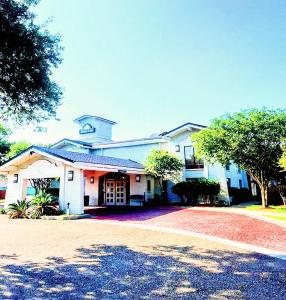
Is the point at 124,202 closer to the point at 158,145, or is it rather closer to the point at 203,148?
the point at 158,145

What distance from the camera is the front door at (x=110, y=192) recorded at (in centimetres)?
2627

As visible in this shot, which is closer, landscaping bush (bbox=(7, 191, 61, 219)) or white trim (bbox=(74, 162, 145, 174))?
landscaping bush (bbox=(7, 191, 61, 219))

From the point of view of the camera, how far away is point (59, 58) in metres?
10.2

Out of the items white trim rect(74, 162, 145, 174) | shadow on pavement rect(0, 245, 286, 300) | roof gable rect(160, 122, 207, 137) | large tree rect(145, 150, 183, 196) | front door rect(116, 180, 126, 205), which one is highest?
roof gable rect(160, 122, 207, 137)

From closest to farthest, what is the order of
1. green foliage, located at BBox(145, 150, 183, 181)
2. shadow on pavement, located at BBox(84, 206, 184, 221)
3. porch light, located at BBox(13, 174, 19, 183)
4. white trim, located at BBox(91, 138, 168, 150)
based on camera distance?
shadow on pavement, located at BBox(84, 206, 184, 221), porch light, located at BBox(13, 174, 19, 183), green foliage, located at BBox(145, 150, 183, 181), white trim, located at BBox(91, 138, 168, 150)

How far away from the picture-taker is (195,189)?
75.3ft

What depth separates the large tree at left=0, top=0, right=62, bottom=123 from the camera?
8523 millimetres

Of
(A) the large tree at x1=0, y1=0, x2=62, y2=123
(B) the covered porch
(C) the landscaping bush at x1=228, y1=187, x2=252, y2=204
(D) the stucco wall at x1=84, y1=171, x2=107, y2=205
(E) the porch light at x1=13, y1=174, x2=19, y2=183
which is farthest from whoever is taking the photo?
(D) the stucco wall at x1=84, y1=171, x2=107, y2=205

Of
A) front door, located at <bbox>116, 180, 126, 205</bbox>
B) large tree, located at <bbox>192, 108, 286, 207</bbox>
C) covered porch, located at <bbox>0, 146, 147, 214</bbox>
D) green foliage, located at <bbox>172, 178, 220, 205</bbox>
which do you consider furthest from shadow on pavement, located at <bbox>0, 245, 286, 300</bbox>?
front door, located at <bbox>116, 180, 126, 205</bbox>

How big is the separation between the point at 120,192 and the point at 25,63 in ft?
61.1

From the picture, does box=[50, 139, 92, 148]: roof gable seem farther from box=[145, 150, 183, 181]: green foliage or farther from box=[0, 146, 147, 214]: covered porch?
box=[145, 150, 183, 181]: green foliage

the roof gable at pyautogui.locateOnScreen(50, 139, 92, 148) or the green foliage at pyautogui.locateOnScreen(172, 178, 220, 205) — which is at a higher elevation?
the roof gable at pyautogui.locateOnScreen(50, 139, 92, 148)

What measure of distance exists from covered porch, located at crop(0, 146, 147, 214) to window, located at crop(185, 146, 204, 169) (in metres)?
4.39

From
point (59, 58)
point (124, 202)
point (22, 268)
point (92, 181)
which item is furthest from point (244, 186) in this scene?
point (22, 268)
